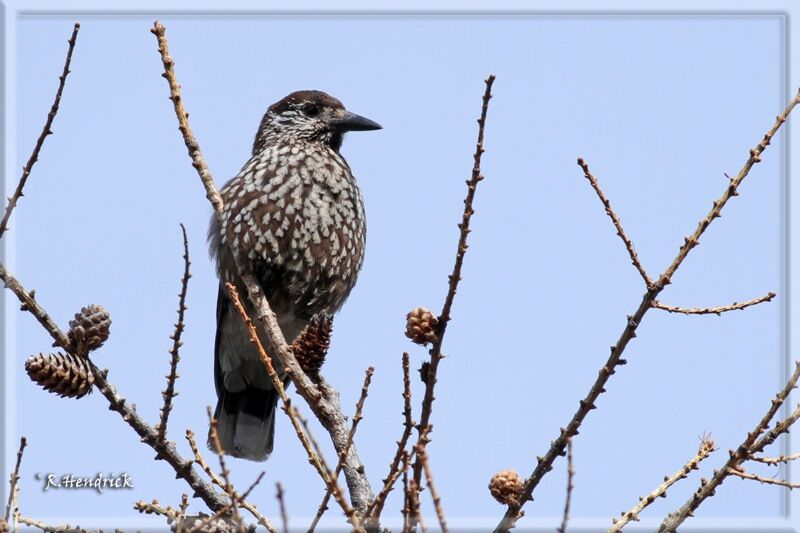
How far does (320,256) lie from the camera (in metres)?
4.89

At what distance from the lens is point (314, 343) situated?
330 centimetres

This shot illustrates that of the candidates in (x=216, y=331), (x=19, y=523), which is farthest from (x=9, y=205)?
(x=216, y=331)

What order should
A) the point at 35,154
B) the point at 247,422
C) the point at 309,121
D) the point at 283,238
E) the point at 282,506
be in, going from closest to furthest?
the point at 282,506
the point at 35,154
the point at 283,238
the point at 247,422
the point at 309,121

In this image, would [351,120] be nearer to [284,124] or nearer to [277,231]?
[284,124]

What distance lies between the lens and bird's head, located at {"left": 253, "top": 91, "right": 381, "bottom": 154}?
5.53 m

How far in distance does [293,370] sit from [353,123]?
2507 mm

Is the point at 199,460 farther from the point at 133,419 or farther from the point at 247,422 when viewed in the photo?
the point at 247,422

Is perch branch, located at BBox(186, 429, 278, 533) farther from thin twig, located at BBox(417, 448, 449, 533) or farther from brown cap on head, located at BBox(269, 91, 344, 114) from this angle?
brown cap on head, located at BBox(269, 91, 344, 114)

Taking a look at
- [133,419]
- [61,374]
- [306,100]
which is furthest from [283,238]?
Result: [61,374]

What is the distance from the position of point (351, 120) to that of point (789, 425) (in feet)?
11.3

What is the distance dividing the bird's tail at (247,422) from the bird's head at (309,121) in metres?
1.42

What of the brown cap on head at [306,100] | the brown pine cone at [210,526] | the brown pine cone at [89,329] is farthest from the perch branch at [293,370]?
the brown cap on head at [306,100]

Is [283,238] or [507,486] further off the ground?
[283,238]

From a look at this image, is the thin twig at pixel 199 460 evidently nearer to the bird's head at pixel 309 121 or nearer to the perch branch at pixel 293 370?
the perch branch at pixel 293 370
